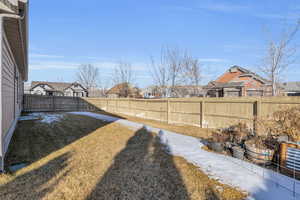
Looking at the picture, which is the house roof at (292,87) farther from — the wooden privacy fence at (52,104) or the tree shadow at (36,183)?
the tree shadow at (36,183)

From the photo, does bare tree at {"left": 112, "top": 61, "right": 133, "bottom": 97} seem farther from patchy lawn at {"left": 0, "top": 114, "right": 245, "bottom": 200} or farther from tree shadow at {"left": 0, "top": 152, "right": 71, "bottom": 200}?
tree shadow at {"left": 0, "top": 152, "right": 71, "bottom": 200}

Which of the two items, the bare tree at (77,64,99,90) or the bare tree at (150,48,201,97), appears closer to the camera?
the bare tree at (150,48,201,97)

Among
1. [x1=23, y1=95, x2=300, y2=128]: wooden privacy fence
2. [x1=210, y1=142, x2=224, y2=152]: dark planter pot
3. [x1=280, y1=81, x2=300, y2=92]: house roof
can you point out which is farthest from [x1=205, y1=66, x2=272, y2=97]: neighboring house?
[x1=210, y1=142, x2=224, y2=152]: dark planter pot

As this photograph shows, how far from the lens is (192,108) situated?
981 cm

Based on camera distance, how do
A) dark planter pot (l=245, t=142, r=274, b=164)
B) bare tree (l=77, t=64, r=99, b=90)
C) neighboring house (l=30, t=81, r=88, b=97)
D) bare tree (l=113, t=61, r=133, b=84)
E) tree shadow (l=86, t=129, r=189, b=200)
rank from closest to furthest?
1. tree shadow (l=86, t=129, r=189, b=200)
2. dark planter pot (l=245, t=142, r=274, b=164)
3. bare tree (l=113, t=61, r=133, b=84)
4. neighboring house (l=30, t=81, r=88, b=97)
5. bare tree (l=77, t=64, r=99, b=90)

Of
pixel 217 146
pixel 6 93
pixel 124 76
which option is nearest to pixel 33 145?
pixel 6 93

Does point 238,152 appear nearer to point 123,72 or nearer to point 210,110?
point 210,110

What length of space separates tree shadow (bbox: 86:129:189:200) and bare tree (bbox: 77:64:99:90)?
42.7 metres

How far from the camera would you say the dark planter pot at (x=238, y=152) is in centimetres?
455

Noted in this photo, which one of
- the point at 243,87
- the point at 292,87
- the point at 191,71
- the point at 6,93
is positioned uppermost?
the point at 191,71

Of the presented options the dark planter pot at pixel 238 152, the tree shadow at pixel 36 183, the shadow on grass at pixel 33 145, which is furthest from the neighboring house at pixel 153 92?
the tree shadow at pixel 36 183

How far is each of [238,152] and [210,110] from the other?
4319 millimetres

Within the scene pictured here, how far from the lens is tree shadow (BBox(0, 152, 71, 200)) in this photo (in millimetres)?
2789

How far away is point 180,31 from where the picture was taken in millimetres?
18047
